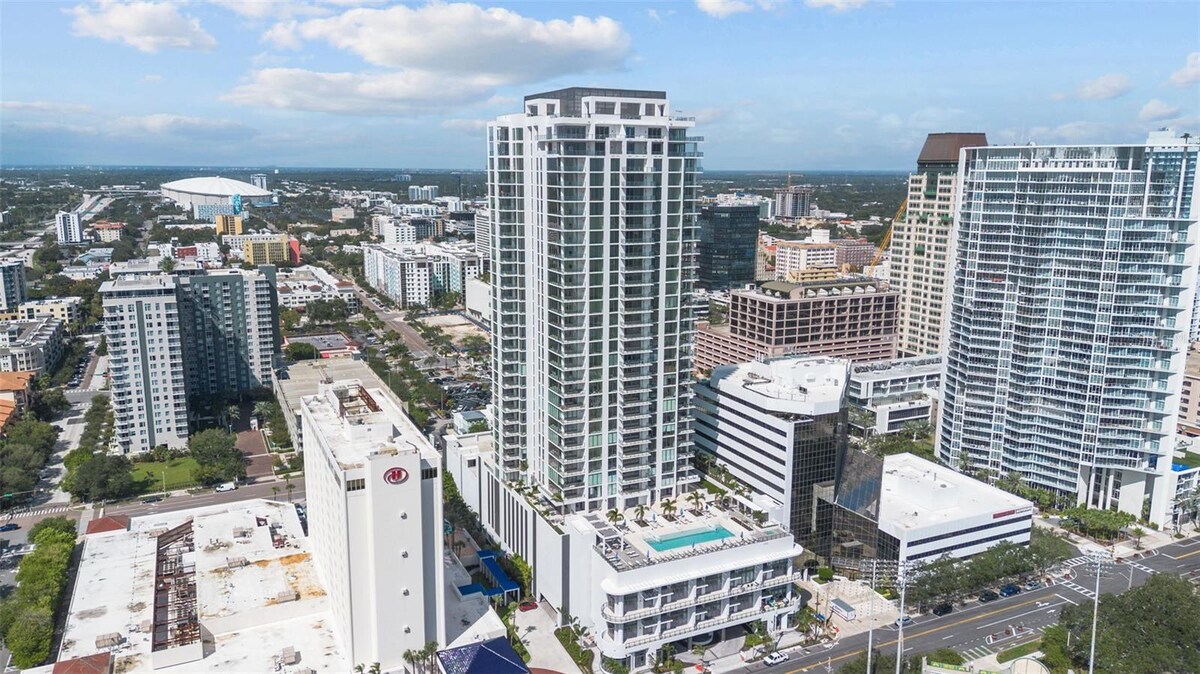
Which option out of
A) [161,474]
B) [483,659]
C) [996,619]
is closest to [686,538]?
[483,659]

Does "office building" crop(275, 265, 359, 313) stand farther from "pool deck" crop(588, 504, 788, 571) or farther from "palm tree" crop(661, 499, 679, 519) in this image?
A: "pool deck" crop(588, 504, 788, 571)

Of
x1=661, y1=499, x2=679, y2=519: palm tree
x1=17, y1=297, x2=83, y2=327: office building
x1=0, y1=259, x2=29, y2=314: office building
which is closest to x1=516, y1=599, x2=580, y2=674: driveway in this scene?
x1=661, y1=499, x2=679, y2=519: palm tree

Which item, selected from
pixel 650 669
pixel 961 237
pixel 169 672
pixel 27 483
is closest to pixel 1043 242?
pixel 961 237

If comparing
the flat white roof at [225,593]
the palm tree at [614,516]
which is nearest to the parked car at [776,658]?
the palm tree at [614,516]

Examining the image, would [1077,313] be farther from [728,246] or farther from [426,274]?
[426,274]

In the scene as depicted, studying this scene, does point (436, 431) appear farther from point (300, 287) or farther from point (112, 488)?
point (300, 287)

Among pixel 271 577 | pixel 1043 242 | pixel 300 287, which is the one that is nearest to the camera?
pixel 271 577
